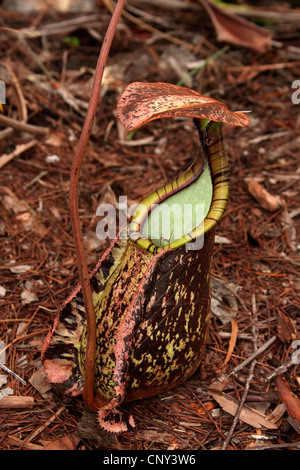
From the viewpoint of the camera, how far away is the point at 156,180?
10.0 ft

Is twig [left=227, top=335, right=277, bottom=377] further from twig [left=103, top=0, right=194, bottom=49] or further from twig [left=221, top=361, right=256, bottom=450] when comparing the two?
twig [left=103, top=0, right=194, bottom=49]

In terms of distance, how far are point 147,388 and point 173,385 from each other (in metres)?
0.16

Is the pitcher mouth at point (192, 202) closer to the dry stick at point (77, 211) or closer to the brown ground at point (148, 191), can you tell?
the dry stick at point (77, 211)

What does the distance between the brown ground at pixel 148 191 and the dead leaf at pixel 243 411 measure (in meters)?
0.01

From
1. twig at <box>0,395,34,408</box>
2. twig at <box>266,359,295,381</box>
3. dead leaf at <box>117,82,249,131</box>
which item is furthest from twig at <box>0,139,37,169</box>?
twig at <box>266,359,295,381</box>

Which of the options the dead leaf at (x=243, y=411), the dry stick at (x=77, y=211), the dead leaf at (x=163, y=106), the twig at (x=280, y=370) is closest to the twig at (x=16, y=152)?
the dry stick at (x=77, y=211)

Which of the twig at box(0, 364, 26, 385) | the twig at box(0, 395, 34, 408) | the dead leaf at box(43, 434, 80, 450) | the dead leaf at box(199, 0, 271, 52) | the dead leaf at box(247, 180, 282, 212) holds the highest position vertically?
the dead leaf at box(199, 0, 271, 52)

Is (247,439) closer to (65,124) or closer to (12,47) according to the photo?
(65,124)

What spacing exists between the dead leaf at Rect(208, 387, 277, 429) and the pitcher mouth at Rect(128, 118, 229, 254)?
704 millimetres

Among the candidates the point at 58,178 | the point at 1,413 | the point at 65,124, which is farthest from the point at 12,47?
the point at 1,413

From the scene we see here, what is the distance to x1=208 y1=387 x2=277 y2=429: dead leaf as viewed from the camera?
6.15ft

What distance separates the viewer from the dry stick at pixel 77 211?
1.18m

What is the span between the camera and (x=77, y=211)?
136cm

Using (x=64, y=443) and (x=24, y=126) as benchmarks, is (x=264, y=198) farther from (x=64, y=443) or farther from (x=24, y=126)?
(x=64, y=443)
